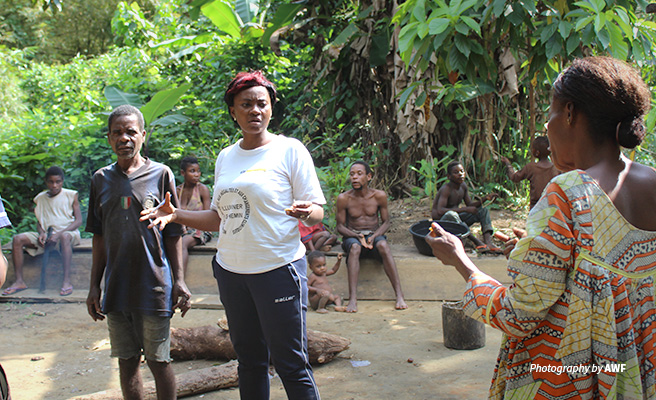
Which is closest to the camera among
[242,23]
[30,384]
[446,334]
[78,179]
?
[30,384]

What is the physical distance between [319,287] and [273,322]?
11.6ft

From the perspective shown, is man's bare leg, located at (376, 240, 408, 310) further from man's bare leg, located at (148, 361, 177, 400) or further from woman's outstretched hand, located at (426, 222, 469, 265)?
woman's outstretched hand, located at (426, 222, 469, 265)

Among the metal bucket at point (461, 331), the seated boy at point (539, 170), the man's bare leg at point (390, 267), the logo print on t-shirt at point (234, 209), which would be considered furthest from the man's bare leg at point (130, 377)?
the seated boy at point (539, 170)

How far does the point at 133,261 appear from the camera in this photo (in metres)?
2.86

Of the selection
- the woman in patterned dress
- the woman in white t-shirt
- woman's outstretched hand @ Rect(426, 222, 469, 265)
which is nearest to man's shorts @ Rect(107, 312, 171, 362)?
the woman in white t-shirt

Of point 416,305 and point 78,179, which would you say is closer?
point 416,305

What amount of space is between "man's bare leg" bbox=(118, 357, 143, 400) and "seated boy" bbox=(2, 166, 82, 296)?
13.4 feet

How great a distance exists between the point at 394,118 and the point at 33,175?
18.1ft

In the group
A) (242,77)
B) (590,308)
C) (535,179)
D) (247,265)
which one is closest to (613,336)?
(590,308)

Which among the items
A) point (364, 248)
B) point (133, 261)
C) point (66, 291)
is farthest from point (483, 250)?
point (66, 291)

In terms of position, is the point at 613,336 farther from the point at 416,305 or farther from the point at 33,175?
the point at 33,175

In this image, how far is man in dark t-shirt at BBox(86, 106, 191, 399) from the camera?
9.29 feet

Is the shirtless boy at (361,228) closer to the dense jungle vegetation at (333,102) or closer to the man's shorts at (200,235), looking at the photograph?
the dense jungle vegetation at (333,102)

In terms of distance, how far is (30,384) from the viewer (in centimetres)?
397
